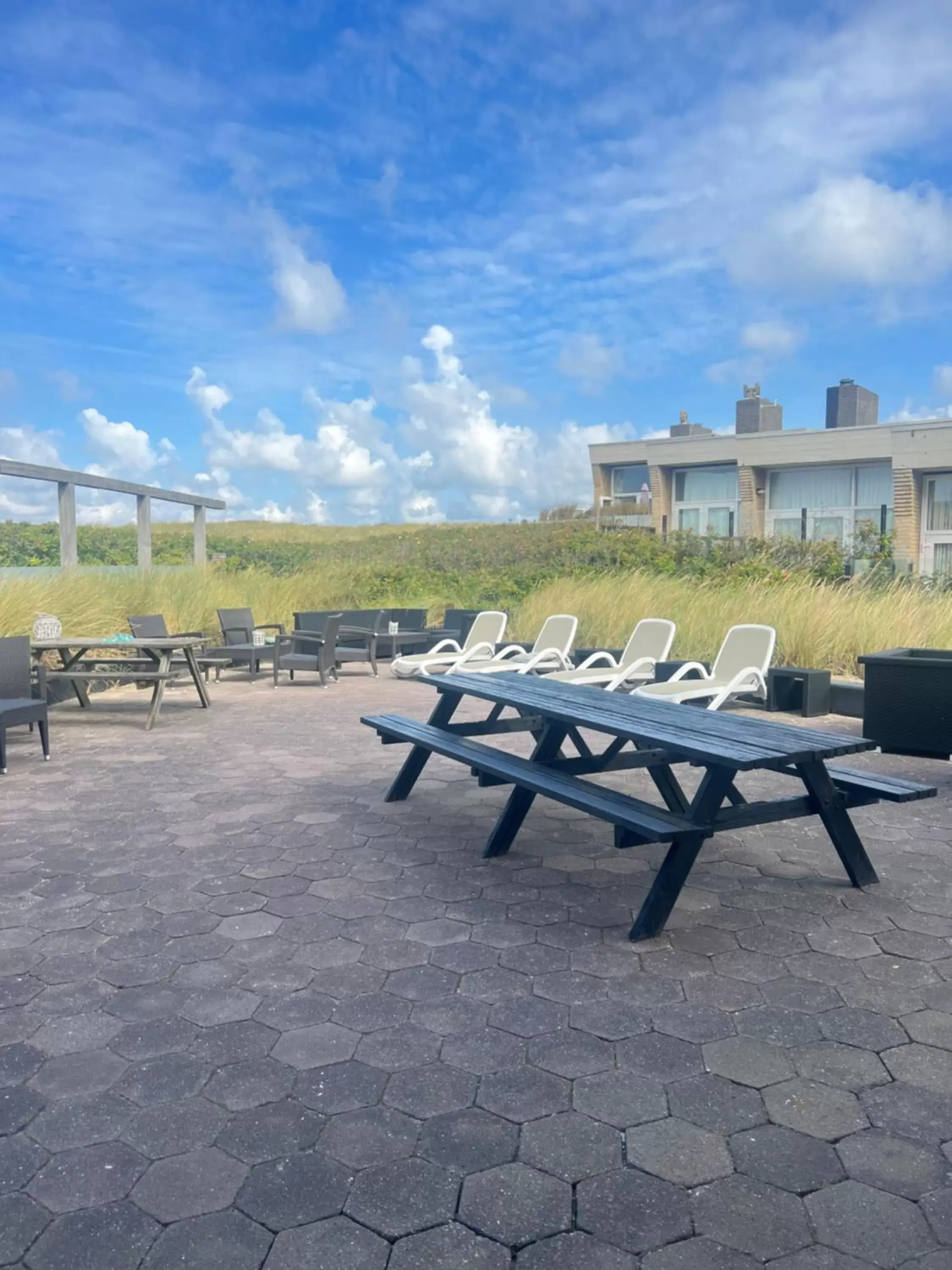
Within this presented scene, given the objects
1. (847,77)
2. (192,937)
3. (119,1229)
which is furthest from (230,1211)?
(847,77)

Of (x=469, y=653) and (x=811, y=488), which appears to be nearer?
(x=469, y=653)

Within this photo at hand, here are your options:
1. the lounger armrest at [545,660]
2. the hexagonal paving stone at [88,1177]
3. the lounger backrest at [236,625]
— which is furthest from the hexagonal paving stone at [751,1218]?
the lounger backrest at [236,625]

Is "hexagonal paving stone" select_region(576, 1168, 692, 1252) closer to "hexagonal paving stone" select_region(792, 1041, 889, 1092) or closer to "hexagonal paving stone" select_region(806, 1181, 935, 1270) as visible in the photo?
"hexagonal paving stone" select_region(806, 1181, 935, 1270)

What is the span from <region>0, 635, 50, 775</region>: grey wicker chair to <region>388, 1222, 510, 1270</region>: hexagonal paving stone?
4.80 metres

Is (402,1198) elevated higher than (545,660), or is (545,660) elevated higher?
(545,660)

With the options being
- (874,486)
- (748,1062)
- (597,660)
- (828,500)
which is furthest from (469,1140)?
(828,500)

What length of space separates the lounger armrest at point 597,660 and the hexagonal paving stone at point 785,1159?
19.7 feet

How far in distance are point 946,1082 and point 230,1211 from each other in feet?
5.31

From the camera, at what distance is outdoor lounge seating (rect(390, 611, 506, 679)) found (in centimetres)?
941

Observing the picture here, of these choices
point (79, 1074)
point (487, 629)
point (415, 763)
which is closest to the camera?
point (79, 1074)

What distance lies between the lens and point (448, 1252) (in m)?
1.61

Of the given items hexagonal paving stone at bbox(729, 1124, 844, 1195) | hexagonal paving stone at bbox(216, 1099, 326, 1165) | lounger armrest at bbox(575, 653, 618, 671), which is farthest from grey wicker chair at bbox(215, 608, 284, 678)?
hexagonal paving stone at bbox(729, 1124, 844, 1195)

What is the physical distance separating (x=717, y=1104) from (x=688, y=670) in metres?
5.28

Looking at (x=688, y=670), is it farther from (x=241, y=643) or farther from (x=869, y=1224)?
(x=241, y=643)
